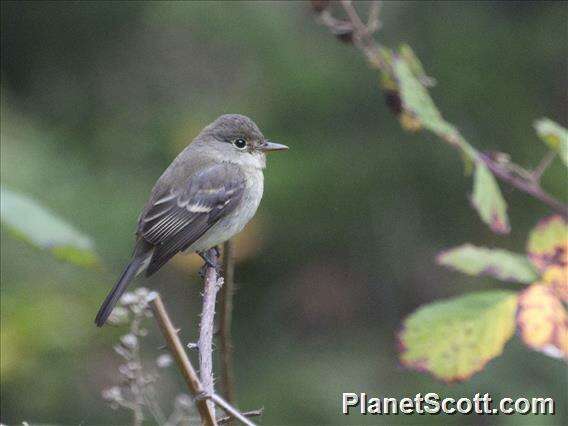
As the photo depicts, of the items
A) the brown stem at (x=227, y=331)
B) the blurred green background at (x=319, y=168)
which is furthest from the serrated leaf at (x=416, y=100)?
the blurred green background at (x=319, y=168)

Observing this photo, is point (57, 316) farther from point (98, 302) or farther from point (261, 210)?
point (261, 210)

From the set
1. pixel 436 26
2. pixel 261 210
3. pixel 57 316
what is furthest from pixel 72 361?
pixel 436 26

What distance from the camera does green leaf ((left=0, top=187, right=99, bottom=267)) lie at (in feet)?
5.47

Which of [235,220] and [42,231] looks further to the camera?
[235,220]

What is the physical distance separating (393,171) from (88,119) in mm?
2053

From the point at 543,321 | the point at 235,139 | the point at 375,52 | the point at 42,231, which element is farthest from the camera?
the point at 235,139

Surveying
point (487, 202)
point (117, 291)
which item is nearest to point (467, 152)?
point (487, 202)

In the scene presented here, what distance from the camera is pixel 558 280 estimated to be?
213 cm

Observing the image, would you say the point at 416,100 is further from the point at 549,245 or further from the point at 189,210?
the point at 189,210

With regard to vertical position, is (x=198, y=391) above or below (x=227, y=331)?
below

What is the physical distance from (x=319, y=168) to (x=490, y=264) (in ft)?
9.76

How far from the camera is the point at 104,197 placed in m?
4.99

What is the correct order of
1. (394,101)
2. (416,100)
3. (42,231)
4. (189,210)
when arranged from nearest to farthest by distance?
(42,231) → (416,100) → (394,101) → (189,210)

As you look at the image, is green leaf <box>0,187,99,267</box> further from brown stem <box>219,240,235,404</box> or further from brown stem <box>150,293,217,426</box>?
brown stem <box>150,293,217,426</box>
